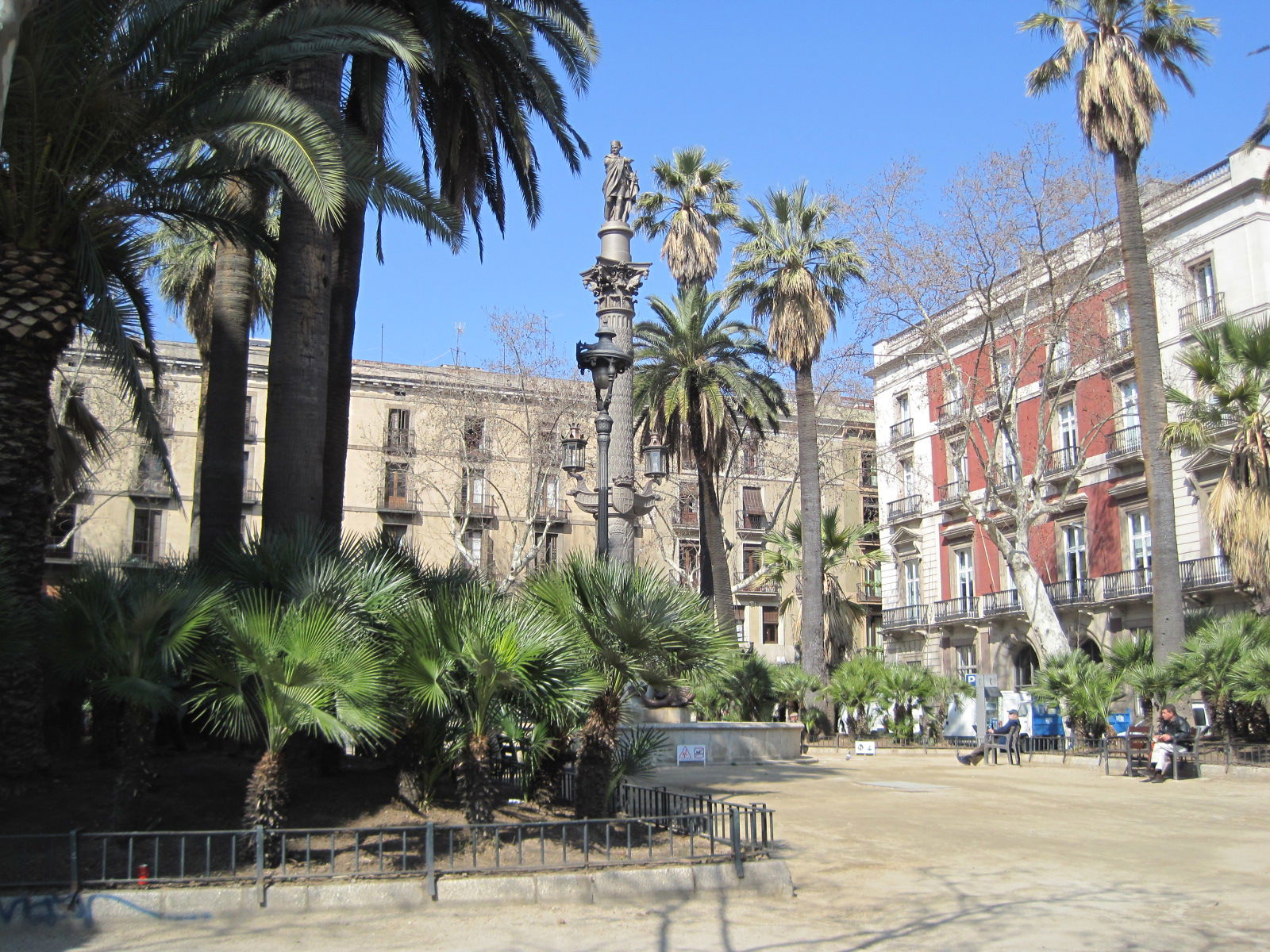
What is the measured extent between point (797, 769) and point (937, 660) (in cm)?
2614

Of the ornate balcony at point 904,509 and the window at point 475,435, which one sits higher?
the window at point 475,435

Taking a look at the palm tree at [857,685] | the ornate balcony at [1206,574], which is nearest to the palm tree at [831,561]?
the palm tree at [857,685]

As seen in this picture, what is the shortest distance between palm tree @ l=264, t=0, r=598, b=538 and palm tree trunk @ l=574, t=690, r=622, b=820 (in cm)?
409

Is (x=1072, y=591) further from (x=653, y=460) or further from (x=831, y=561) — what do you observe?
(x=653, y=460)

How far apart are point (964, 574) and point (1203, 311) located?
13.8 metres

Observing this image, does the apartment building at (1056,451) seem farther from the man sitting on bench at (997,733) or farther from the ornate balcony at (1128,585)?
the man sitting on bench at (997,733)

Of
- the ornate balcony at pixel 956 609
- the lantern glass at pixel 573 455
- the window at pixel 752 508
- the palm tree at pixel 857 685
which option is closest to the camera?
the lantern glass at pixel 573 455

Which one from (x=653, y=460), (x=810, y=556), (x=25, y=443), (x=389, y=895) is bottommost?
(x=389, y=895)

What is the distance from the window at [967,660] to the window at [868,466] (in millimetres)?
8349

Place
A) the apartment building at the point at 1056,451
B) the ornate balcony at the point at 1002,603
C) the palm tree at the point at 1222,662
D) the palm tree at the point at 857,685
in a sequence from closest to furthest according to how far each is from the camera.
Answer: the palm tree at the point at 1222,662
the palm tree at the point at 857,685
the apartment building at the point at 1056,451
the ornate balcony at the point at 1002,603

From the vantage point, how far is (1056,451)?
38.5 meters

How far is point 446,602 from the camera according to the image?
28.8 ft

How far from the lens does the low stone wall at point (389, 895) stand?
7508 mm

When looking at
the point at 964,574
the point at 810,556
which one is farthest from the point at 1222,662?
the point at 964,574
